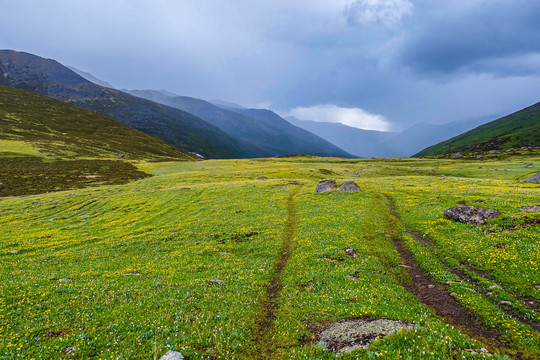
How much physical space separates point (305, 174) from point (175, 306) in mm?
81261

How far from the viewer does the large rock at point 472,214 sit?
25219 mm

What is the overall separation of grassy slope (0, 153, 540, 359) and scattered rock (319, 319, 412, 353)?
483 mm

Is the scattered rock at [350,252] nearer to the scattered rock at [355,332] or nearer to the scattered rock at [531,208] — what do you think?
the scattered rock at [355,332]

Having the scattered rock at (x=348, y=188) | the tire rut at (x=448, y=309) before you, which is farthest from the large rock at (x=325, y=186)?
the tire rut at (x=448, y=309)

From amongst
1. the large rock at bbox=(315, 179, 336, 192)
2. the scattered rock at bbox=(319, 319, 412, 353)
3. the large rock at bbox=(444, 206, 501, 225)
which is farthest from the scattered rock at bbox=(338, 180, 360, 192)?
the scattered rock at bbox=(319, 319, 412, 353)

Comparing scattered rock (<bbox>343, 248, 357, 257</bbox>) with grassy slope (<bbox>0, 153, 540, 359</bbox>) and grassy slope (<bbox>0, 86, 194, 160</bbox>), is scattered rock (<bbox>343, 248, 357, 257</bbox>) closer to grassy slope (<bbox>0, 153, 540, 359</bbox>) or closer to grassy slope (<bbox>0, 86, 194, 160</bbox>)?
grassy slope (<bbox>0, 153, 540, 359</bbox>)

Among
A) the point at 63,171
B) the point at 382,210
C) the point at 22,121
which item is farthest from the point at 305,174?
the point at 22,121

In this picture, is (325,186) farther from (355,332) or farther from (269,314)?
(355,332)

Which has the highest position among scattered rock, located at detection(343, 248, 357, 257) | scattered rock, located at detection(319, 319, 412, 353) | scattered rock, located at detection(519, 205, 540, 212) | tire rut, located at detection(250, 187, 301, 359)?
scattered rock, located at detection(519, 205, 540, 212)

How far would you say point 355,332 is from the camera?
10.0 meters

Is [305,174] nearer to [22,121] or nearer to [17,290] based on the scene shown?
[17,290]

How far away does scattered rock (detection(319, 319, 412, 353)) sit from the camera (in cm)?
931

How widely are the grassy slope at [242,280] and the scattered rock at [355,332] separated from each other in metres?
0.48

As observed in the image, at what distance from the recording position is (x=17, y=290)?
49.4 feet
